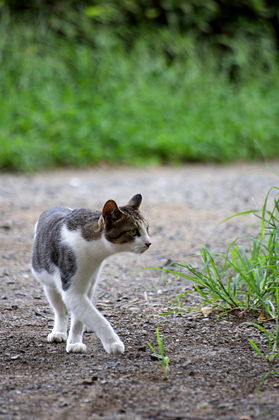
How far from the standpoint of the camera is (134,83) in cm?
830

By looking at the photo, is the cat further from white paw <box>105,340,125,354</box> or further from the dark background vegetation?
the dark background vegetation

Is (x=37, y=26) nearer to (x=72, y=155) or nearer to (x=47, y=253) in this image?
(x=72, y=155)

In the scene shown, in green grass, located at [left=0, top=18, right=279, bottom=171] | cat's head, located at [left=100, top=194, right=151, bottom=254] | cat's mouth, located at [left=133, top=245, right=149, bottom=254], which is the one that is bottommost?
green grass, located at [left=0, top=18, right=279, bottom=171]

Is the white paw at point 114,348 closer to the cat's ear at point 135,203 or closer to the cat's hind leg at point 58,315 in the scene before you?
the cat's hind leg at point 58,315

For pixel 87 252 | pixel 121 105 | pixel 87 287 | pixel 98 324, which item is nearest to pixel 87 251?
pixel 87 252

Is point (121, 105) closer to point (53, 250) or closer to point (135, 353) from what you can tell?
point (53, 250)

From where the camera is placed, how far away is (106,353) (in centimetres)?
243

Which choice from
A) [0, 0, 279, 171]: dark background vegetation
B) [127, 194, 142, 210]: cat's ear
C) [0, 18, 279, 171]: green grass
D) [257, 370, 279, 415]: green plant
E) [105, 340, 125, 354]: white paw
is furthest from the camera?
[0, 0, 279, 171]: dark background vegetation

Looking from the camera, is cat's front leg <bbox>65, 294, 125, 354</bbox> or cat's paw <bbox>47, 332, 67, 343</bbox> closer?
cat's front leg <bbox>65, 294, 125, 354</bbox>

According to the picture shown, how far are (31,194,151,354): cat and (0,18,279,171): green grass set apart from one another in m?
4.19

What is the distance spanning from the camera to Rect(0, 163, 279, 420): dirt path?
6.20 ft

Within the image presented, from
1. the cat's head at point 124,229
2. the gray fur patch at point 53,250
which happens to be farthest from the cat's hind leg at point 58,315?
the cat's head at point 124,229

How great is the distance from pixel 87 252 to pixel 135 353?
466 millimetres

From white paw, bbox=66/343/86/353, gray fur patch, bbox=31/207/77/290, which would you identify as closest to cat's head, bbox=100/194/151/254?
gray fur patch, bbox=31/207/77/290
